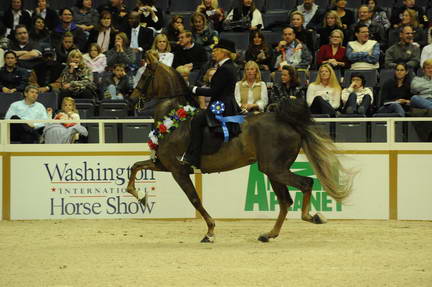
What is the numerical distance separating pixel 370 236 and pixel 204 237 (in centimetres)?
214

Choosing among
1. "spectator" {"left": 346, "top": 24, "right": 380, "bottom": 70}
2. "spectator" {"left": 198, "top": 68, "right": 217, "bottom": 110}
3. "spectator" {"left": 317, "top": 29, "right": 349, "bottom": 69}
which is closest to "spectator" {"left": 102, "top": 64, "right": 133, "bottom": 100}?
"spectator" {"left": 198, "top": 68, "right": 217, "bottom": 110}

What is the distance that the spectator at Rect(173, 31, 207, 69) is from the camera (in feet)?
54.8

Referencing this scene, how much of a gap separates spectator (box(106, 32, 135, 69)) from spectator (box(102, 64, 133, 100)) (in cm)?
52

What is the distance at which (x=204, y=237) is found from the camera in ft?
39.2

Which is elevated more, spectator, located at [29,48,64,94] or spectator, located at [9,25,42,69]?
spectator, located at [9,25,42,69]

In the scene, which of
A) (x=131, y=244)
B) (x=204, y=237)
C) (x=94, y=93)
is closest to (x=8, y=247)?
(x=131, y=244)

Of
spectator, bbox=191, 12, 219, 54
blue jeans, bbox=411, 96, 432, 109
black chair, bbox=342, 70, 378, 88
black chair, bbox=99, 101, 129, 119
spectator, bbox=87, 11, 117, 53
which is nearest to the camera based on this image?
blue jeans, bbox=411, 96, 432, 109

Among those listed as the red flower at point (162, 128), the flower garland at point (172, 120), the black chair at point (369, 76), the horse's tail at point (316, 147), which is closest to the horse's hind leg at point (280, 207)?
the horse's tail at point (316, 147)

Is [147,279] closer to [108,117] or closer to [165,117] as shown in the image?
[165,117]

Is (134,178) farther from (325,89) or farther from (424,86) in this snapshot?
(424,86)

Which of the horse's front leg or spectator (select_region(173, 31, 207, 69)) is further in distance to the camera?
spectator (select_region(173, 31, 207, 69))

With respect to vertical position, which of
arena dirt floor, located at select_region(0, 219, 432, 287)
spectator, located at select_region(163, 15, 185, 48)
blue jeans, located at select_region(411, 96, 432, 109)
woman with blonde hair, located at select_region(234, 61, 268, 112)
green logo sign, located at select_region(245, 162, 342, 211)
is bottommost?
arena dirt floor, located at select_region(0, 219, 432, 287)

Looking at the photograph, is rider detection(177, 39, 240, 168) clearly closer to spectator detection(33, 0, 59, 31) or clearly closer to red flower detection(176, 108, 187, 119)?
red flower detection(176, 108, 187, 119)

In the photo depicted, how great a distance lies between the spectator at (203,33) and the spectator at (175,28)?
0.27 m
